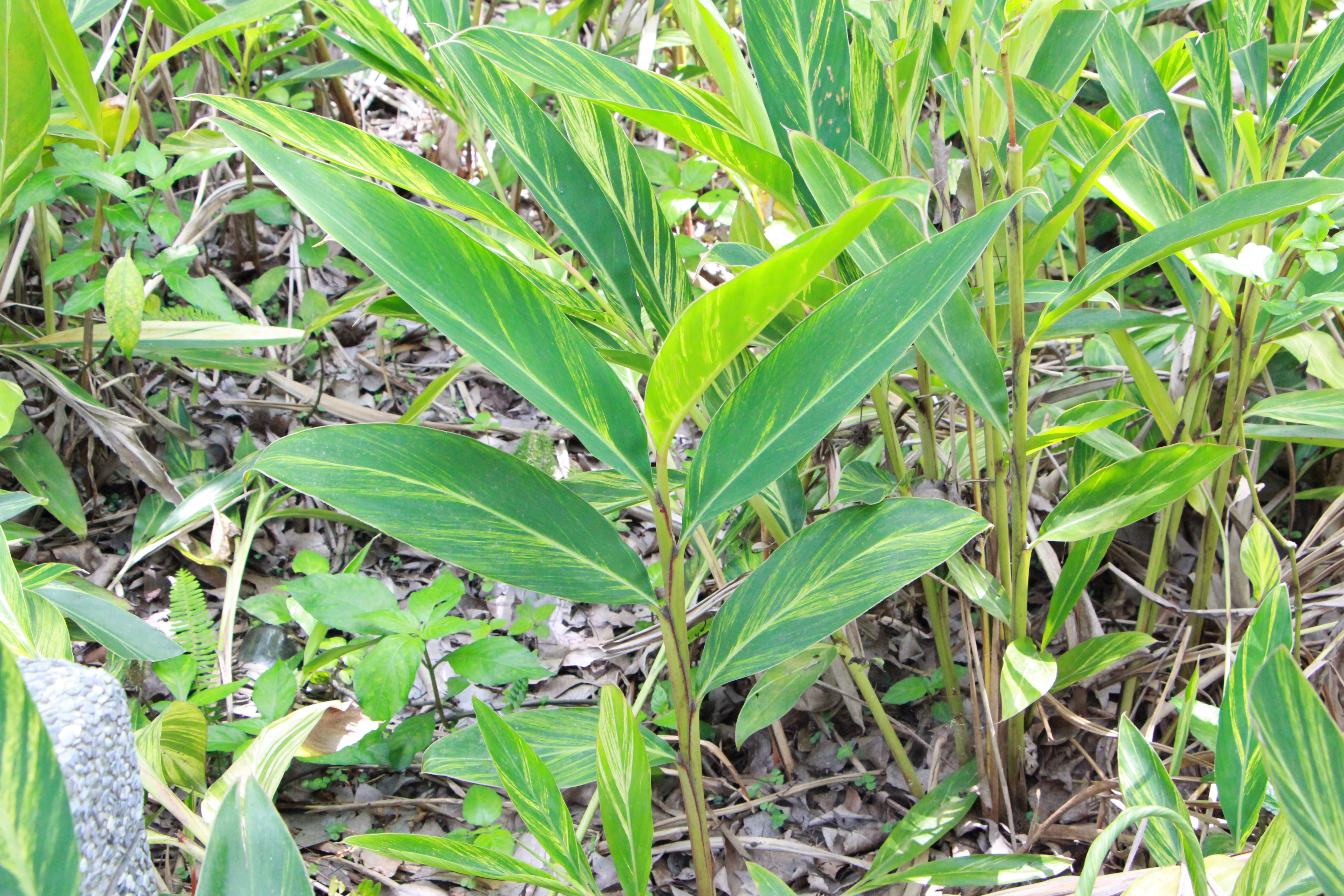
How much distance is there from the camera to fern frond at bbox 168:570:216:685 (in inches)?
42.6

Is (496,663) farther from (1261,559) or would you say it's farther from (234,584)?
(1261,559)

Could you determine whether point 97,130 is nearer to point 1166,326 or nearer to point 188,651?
point 188,651

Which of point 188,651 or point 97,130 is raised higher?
point 97,130

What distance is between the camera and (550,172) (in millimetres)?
736

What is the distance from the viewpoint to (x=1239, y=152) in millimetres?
851

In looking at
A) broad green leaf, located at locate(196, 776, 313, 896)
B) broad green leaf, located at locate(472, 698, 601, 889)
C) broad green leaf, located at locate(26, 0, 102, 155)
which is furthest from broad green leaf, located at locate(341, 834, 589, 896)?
broad green leaf, located at locate(26, 0, 102, 155)

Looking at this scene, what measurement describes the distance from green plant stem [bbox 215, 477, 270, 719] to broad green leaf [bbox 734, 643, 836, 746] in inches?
24.7

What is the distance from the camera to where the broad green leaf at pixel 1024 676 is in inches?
28.8

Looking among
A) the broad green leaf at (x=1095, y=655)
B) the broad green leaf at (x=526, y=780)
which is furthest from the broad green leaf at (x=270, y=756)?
the broad green leaf at (x=1095, y=655)

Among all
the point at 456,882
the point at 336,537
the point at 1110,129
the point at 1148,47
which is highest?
the point at 1148,47

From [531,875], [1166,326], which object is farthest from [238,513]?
[1166,326]

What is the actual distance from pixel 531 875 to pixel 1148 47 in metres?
1.37

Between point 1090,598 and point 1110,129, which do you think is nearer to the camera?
point 1110,129

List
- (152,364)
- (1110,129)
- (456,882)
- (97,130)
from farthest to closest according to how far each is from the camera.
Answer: (152,364) < (97,130) < (456,882) < (1110,129)
